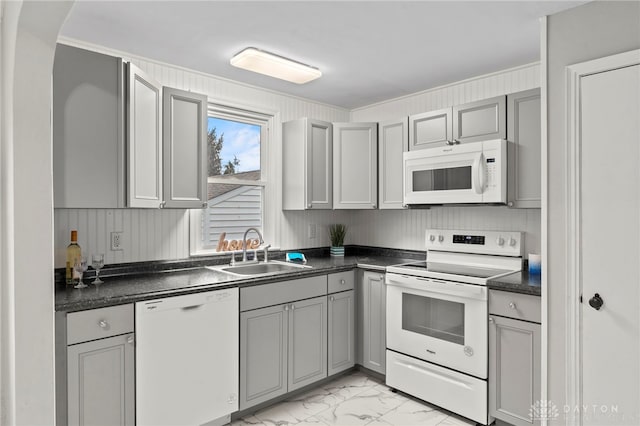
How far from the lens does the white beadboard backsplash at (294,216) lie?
2.62 metres

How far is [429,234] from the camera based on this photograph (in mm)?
3455

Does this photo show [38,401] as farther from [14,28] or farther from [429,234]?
[429,234]

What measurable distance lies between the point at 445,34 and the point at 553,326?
1.79m

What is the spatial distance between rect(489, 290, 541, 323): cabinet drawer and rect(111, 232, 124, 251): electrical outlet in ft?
8.03

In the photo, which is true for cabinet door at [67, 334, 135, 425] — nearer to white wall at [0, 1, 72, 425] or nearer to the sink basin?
white wall at [0, 1, 72, 425]

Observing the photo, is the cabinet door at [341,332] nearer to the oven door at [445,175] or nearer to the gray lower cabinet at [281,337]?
the gray lower cabinet at [281,337]

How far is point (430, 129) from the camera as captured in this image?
3.20 metres

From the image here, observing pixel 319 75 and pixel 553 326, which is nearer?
pixel 553 326

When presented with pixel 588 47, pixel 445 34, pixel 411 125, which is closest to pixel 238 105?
pixel 411 125

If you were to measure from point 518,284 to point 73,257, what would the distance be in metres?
2.64

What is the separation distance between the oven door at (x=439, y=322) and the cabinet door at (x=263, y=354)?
2.81 ft

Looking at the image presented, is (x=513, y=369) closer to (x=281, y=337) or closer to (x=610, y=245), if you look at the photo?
(x=610, y=245)

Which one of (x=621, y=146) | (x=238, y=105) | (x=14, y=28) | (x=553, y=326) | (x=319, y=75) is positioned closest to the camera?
(x=14, y=28)

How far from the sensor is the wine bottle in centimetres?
231
